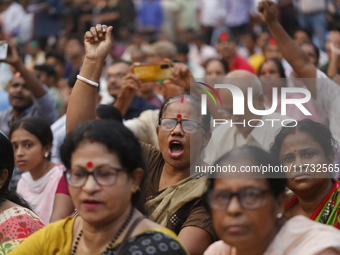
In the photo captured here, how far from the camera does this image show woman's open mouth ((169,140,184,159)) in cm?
357

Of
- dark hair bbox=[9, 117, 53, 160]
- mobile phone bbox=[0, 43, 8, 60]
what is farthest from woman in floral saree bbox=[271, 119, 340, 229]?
mobile phone bbox=[0, 43, 8, 60]

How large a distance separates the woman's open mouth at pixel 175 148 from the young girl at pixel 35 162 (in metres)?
1.31

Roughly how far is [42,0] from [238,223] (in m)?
11.1

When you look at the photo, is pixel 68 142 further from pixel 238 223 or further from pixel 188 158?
pixel 188 158

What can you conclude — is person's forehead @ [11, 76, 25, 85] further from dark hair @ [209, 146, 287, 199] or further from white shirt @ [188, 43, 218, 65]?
white shirt @ [188, 43, 218, 65]

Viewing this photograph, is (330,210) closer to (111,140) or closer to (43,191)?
(111,140)

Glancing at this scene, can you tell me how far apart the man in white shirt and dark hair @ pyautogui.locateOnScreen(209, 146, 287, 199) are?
1759 millimetres

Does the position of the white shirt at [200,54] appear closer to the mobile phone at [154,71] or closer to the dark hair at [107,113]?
the mobile phone at [154,71]

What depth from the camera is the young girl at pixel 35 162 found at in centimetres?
465

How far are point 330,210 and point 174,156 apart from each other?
0.88 m

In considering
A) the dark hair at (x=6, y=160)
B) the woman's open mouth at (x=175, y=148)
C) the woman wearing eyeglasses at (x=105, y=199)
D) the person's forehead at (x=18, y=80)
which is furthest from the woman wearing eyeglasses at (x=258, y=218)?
the person's forehead at (x=18, y=80)

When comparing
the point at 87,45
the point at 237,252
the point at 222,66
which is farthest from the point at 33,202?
the point at 222,66

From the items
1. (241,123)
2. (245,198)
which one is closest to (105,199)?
(245,198)

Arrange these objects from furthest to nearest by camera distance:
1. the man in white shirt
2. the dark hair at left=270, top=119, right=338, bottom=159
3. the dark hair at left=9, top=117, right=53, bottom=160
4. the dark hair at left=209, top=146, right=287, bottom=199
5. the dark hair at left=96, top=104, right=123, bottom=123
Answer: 1. the dark hair at left=9, top=117, right=53, bottom=160
2. the man in white shirt
3. the dark hair at left=96, top=104, right=123, bottom=123
4. the dark hair at left=270, top=119, right=338, bottom=159
5. the dark hair at left=209, top=146, right=287, bottom=199
